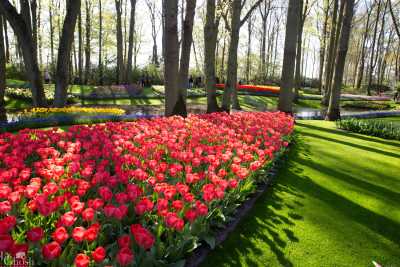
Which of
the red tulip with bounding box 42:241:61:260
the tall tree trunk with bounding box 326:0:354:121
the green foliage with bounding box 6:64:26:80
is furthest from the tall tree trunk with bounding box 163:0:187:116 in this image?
the green foliage with bounding box 6:64:26:80

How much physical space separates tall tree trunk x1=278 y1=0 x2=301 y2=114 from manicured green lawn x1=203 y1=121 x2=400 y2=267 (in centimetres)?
704

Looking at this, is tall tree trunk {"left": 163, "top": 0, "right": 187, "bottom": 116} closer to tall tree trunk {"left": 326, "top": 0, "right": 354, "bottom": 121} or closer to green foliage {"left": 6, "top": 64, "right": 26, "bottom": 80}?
tall tree trunk {"left": 326, "top": 0, "right": 354, "bottom": 121}

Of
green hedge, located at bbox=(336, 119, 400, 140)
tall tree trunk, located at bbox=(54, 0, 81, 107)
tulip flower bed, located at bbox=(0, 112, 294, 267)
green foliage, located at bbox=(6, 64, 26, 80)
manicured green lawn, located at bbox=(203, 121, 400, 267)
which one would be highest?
tall tree trunk, located at bbox=(54, 0, 81, 107)

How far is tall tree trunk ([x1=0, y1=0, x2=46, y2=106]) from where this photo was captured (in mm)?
12844

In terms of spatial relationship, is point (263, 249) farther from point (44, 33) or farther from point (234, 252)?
point (44, 33)

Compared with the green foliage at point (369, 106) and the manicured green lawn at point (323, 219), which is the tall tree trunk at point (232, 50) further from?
the green foliage at point (369, 106)

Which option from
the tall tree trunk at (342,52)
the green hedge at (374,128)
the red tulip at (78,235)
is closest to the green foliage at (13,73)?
the tall tree trunk at (342,52)

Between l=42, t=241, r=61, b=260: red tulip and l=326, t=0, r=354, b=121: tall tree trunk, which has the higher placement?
l=326, t=0, r=354, b=121: tall tree trunk

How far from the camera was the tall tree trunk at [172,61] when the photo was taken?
11.2 m

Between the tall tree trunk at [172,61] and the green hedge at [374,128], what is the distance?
709 cm

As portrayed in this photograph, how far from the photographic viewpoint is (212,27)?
49.1 ft

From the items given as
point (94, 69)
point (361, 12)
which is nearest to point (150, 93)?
point (94, 69)

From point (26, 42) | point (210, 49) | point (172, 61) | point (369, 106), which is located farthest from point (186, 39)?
point (369, 106)

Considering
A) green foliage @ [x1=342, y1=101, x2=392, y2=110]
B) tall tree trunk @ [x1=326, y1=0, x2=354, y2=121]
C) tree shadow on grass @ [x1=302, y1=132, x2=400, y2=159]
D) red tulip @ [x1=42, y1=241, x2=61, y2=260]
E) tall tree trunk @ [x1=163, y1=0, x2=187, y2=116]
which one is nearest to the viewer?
red tulip @ [x1=42, y1=241, x2=61, y2=260]
